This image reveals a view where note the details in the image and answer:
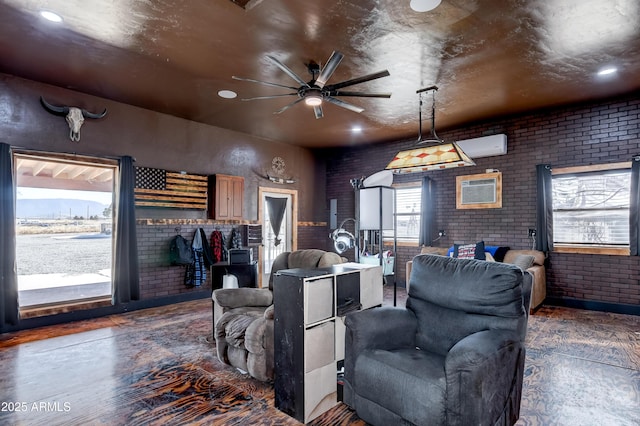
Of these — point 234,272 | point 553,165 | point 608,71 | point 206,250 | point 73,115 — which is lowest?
point 234,272

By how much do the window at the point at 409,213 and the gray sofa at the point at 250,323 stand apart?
4.17m

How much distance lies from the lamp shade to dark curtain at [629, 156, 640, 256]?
8.39ft

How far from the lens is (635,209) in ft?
15.6

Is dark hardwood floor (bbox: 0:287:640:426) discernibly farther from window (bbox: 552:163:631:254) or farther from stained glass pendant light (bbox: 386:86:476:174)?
stained glass pendant light (bbox: 386:86:476:174)

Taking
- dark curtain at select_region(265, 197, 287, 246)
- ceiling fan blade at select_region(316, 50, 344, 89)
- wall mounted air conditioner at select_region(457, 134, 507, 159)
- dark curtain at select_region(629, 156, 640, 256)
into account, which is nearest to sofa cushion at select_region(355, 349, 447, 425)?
ceiling fan blade at select_region(316, 50, 344, 89)

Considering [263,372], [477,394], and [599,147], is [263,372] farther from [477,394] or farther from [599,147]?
[599,147]

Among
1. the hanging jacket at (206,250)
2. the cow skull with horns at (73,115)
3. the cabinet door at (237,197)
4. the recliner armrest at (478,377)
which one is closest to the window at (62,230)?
the cow skull with horns at (73,115)

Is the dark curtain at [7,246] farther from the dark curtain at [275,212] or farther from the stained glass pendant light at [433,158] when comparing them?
the stained glass pendant light at [433,158]

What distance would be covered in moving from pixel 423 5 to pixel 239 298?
10.1 ft

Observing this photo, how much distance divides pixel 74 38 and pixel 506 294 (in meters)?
4.32

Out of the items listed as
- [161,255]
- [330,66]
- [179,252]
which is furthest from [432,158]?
[161,255]

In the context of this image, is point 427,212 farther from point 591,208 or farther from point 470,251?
point 591,208

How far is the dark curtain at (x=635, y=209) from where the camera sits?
4723mm

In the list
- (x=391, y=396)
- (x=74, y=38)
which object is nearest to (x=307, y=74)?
(x=74, y=38)
